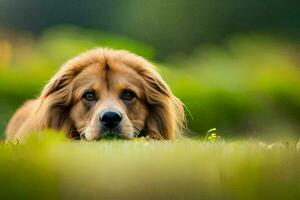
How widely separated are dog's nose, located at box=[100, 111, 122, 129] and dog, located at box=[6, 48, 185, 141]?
0.25 ft

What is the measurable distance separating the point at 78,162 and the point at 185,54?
11058 mm

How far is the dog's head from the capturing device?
22.6 feet

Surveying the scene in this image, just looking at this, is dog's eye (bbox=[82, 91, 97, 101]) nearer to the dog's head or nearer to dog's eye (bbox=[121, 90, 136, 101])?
the dog's head

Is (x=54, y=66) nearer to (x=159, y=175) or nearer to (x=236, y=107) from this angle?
(x=236, y=107)

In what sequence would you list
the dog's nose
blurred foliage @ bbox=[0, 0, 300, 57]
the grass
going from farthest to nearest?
blurred foliage @ bbox=[0, 0, 300, 57] < the dog's nose < the grass

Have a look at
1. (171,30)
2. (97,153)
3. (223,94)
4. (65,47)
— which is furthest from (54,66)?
(97,153)

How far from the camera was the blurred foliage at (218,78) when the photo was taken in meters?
9.56

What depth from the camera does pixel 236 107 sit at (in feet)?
32.2

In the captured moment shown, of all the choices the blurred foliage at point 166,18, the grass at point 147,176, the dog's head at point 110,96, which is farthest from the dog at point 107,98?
the blurred foliage at point 166,18

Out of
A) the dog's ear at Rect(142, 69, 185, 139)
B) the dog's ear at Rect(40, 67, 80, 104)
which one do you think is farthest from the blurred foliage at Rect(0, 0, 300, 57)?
the dog's ear at Rect(40, 67, 80, 104)

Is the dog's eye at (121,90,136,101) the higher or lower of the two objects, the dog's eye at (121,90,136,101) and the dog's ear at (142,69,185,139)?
the higher

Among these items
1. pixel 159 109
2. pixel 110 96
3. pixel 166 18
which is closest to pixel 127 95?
pixel 110 96

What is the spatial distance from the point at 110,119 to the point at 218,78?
13.5 ft

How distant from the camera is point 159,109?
7.25m
